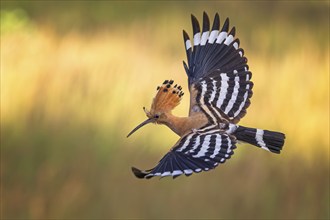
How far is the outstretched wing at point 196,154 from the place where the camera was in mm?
3415

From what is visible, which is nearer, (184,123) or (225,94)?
(184,123)

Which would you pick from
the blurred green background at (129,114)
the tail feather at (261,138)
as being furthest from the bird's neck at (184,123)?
the blurred green background at (129,114)

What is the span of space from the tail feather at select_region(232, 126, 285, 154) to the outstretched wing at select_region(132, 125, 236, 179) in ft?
0.33

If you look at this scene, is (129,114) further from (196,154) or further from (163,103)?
(196,154)

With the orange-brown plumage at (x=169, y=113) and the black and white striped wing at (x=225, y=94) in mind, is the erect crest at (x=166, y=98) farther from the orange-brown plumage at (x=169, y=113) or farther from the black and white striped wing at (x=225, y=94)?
the black and white striped wing at (x=225, y=94)

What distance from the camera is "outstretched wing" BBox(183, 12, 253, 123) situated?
13.0 ft

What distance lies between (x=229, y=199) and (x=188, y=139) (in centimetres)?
166

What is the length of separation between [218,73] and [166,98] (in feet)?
0.90

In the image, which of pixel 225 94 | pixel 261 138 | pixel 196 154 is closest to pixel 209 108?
pixel 225 94

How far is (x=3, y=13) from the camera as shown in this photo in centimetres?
550

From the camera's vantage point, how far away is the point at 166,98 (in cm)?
384

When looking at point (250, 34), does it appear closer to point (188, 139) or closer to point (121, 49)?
point (121, 49)

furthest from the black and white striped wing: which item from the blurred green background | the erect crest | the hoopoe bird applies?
the blurred green background

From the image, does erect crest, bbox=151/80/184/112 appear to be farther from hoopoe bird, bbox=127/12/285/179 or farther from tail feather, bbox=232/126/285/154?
tail feather, bbox=232/126/285/154
